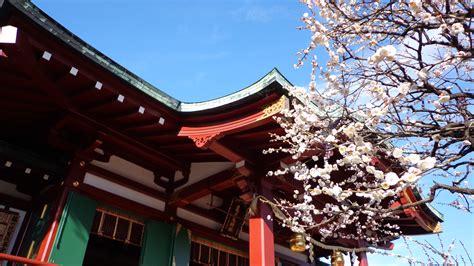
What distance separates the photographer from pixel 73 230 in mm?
5625

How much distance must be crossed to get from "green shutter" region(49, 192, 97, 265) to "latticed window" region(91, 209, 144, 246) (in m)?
0.28

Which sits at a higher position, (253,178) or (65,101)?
(65,101)

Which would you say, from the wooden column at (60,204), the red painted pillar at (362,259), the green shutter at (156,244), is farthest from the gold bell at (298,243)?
the wooden column at (60,204)

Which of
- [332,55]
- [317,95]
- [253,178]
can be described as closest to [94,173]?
[253,178]

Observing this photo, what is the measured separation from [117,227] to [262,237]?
2.82 metres

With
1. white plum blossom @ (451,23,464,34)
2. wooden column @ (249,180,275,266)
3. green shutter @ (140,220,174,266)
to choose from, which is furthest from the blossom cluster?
green shutter @ (140,220,174,266)

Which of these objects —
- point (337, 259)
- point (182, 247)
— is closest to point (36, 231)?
point (182, 247)

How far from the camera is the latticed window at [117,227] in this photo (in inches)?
243

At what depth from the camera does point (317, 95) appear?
3873 mm

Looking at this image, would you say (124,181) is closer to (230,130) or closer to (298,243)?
(230,130)

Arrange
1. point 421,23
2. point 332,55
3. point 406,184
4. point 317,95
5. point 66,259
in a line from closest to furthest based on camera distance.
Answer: point 406,184 < point 421,23 < point 332,55 < point 317,95 < point 66,259

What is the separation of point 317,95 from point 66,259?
468 cm

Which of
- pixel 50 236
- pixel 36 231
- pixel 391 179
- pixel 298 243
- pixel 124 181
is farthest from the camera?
pixel 298 243

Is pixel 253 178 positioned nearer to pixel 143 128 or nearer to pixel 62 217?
pixel 143 128
